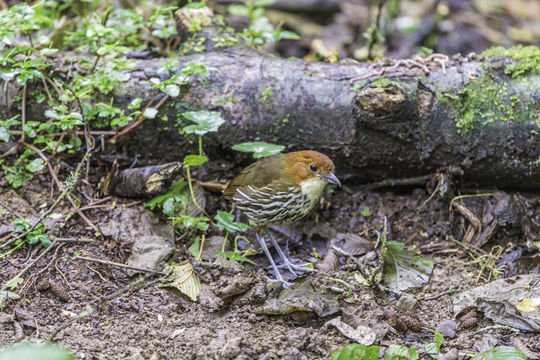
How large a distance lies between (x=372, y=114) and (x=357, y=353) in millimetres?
2121

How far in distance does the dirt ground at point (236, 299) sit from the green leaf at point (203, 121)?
83cm

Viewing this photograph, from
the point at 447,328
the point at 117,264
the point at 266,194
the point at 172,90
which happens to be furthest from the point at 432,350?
the point at 172,90

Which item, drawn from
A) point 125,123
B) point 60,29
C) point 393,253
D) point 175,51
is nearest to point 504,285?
point 393,253

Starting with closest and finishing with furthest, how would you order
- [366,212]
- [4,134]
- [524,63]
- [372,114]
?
[4,134], [372,114], [524,63], [366,212]

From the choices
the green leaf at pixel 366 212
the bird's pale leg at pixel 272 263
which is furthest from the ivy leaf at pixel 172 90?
the green leaf at pixel 366 212

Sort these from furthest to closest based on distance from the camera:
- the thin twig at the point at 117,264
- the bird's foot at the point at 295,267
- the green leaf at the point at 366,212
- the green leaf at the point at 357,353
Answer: the green leaf at the point at 366,212, the bird's foot at the point at 295,267, the thin twig at the point at 117,264, the green leaf at the point at 357,353

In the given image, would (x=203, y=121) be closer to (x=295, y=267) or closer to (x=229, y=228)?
(x=229, y=228)

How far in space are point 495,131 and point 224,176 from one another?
217cm

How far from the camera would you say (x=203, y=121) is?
13.8 feet

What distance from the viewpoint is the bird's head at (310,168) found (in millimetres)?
4078

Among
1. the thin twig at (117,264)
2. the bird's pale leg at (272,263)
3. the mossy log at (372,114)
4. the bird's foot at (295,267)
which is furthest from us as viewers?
the mossy log at (372,114)

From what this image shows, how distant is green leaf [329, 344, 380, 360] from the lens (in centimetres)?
275

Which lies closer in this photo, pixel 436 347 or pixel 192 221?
pixel 436 347

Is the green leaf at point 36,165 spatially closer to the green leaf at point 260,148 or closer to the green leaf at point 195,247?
the green leaf at point 195,247
